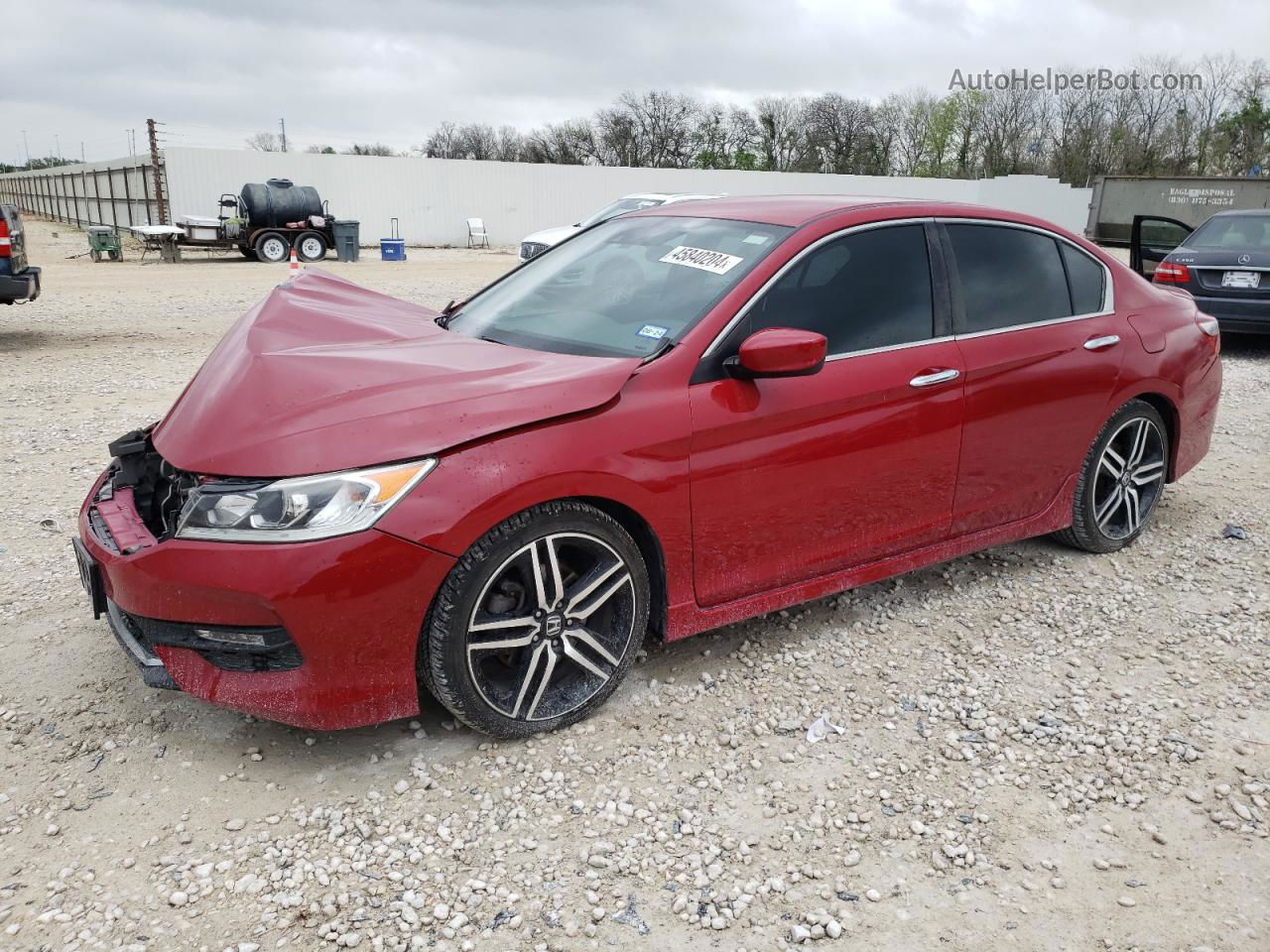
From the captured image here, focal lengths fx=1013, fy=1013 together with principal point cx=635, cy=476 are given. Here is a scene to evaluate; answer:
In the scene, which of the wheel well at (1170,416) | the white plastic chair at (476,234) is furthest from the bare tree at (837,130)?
the wheel well at (1170,416)

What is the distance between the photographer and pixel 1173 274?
10.7 meters

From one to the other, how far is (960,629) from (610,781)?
1.73 meters

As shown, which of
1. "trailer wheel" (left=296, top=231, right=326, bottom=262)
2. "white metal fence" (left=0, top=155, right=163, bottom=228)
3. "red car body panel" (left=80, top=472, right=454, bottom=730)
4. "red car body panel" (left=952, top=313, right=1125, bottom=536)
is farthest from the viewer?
"white metal fence" (left=0, top=155, right=163, bottom=228)

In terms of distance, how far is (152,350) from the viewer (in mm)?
10180

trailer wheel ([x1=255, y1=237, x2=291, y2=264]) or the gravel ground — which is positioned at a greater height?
trailer wheel ([x1=255, y1=237, x2=291, y2=264])

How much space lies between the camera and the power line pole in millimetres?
26859

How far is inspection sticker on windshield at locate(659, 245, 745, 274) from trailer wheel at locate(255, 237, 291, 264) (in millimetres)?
22055

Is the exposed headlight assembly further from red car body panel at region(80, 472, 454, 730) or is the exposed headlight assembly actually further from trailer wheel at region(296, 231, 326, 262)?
trailer wheel at region(296, 231, 326, 262)

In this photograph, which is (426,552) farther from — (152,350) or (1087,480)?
(152,350)

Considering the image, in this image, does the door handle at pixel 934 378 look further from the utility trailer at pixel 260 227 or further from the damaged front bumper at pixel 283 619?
the utility trailer at pixel 260 227

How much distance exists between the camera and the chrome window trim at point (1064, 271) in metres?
3.97

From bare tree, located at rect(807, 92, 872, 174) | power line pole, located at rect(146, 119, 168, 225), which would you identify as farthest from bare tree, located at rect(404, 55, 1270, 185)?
power line pole, located at rect(146, 119, 168, 225)

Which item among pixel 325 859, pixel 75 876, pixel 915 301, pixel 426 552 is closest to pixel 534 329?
pixel 426 552

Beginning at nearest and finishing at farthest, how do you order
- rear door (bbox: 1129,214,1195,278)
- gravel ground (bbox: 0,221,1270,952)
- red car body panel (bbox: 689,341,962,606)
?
gravel ground (bbox: 0,221,1270,952) → red car body panel (bbox: 689,341,962,606) → rear door (bbox: 1129,214,1195,278)
